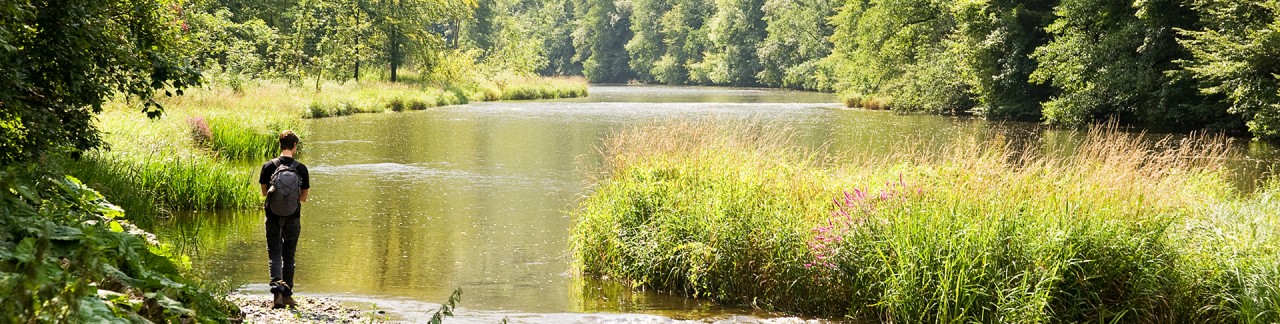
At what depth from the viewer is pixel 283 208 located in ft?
24.9

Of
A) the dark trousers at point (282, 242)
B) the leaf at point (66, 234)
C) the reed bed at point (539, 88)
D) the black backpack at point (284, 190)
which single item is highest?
the leaf at point (66, 234)

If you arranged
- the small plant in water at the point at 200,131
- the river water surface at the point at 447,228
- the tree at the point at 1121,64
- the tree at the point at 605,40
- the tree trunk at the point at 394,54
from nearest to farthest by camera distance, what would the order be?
the river water surface at the point at 447,228 → the small plant in water at the point at 200,131 → the tree at the point at 1121,64 → the tree trunk at the point at 394,54 → the tree at the point at 605,40

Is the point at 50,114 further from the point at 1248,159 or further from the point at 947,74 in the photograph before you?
the point at 947,74

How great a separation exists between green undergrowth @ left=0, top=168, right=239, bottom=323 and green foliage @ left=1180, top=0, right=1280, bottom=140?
77.0 feet

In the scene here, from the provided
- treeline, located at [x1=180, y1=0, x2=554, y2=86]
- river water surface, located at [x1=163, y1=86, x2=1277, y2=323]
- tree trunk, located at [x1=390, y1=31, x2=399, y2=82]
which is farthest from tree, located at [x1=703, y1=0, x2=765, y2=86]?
river water surface, located at [x1=163, y1=86, x2=1277, y2=323]

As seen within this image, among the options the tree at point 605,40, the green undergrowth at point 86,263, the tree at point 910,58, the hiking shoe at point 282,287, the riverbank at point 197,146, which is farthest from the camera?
the tree at point 605,40

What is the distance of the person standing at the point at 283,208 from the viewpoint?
752 cm

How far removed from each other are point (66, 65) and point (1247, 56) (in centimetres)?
2415

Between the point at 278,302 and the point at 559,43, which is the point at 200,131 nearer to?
the point at 278,302

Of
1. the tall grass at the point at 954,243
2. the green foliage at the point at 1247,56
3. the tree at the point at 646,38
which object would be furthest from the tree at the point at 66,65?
the tree at the point at 646,38

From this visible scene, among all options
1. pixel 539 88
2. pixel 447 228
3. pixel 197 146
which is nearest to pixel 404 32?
pixel 539 88

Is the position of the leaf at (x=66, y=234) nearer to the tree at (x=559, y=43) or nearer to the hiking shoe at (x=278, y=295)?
the hiking shoe at (x=278, y=295)

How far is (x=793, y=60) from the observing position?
273 ft

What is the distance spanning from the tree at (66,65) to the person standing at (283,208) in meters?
1.15
